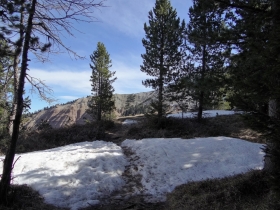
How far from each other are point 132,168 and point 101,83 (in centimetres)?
1819

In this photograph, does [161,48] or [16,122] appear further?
[161,48]

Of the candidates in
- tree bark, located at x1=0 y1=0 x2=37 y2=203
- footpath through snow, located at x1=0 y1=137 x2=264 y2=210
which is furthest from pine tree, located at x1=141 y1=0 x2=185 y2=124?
tree bark, located at x1=0 y1=0 x2=37 y2=203

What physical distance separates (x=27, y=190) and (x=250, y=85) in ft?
21.8

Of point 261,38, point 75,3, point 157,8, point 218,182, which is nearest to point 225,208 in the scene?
point 218,182

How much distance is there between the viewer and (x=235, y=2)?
5340mm

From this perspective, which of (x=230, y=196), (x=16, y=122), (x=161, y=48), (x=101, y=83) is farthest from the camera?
(x=101, y=83)

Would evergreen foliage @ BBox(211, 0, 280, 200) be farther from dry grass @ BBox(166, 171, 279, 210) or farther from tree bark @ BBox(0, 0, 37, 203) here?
tree bark @ BBox(0, 0, 37, 203)

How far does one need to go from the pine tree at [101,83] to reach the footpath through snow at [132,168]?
13.8 m

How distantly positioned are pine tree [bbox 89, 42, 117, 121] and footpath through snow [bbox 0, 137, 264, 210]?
13.8m

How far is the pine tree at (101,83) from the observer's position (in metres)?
24.7

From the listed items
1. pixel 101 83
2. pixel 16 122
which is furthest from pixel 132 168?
pixel 101 83

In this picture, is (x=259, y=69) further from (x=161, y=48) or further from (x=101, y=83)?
(x=101, y=83)

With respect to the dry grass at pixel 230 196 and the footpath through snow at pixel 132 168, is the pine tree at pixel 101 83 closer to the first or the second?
the footpath through snow at pixel 132 168

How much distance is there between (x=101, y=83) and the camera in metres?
25.8
